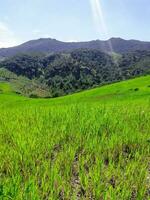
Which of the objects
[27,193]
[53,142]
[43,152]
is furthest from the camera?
[53,142]

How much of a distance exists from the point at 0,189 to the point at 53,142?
3451 mm

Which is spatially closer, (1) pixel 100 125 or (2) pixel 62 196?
(2) pixel 62 196

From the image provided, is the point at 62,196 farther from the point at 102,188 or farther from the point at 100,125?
the point at 100,125

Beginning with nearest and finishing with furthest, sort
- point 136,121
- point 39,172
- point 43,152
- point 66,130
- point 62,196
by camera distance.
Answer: point 62,196
point 39,172
point 43,152
point 66,130
point 136,121

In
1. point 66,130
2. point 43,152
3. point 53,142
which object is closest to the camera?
point 43,152

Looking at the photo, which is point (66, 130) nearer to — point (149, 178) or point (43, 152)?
point (43, 152)

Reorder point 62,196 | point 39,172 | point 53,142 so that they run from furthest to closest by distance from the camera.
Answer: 1. point 53,142
2. point 39,172
3. point 62,196

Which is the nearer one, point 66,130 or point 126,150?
point 126,150

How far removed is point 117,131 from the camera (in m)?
10.5

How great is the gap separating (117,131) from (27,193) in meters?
5.38

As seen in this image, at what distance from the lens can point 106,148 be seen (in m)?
8.52

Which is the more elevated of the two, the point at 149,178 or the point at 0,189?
the point at 0,189

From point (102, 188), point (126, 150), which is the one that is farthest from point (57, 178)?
point (126, 150)

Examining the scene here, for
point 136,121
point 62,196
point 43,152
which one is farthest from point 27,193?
point 136,121
